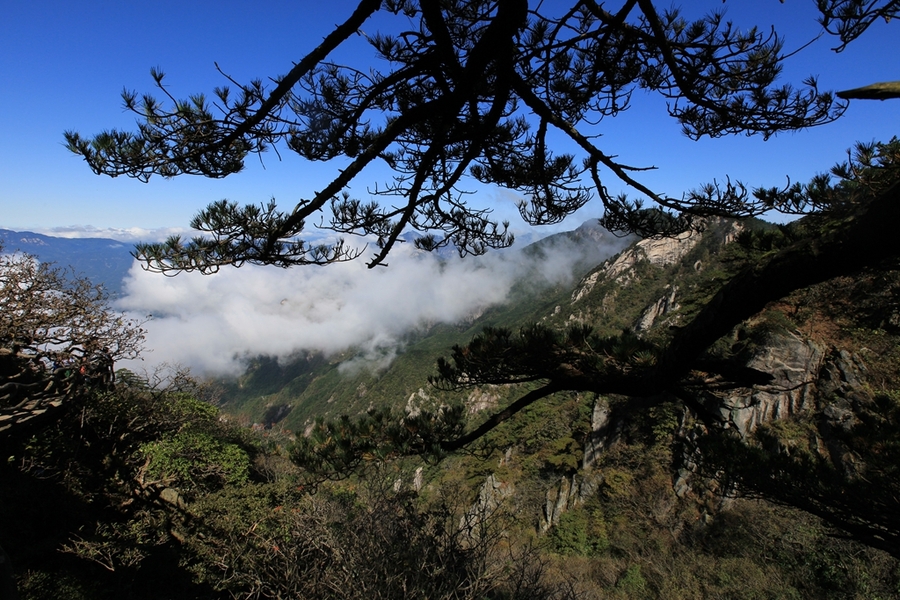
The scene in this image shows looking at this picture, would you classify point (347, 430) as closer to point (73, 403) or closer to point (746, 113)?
point (746, 113)

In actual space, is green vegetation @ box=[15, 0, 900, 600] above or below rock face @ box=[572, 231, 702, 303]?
below

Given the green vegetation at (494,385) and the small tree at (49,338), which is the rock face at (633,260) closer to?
the green vegetation at (494,385)

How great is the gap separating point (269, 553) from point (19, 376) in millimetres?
3320

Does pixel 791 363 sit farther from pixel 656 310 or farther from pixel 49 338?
pixel 656 310

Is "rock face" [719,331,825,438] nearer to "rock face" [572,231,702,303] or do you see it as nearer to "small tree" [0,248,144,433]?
"small tree" [0,248,144,433]

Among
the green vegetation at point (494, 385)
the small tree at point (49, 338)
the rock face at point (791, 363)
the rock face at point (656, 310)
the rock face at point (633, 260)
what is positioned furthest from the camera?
the rock face at point (633, 260)

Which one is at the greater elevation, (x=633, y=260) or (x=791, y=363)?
(x=633, y=260)

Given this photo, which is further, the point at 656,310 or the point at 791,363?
the point at 656,310

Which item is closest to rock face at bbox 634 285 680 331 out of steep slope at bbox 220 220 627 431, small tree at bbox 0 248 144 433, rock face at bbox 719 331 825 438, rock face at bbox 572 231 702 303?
rock face at bbox 572 231 702 303

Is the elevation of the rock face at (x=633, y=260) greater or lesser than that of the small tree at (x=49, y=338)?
greater

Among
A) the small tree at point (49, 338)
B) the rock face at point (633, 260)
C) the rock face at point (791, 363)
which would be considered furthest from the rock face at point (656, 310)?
the small tree at point (49, 338)

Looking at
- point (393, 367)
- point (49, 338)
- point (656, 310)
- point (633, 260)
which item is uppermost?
point (633, 260)

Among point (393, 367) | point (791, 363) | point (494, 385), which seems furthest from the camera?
point (393, 367)

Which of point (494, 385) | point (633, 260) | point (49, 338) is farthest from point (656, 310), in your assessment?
point (49, 338)
